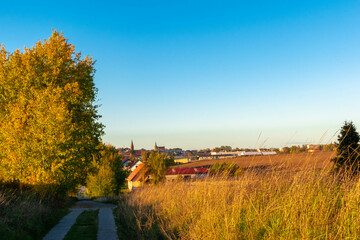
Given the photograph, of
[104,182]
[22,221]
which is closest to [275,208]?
[22,221]

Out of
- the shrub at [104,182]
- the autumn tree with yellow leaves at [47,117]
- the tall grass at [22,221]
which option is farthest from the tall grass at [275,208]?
the shrub at [104,182]

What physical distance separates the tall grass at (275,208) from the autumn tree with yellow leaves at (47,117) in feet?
36.3

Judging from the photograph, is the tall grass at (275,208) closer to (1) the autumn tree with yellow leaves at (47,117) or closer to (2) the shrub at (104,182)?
(1) the autumn tree with yellow leaves at (47,117)

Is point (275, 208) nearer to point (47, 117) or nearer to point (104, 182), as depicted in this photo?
point (47, 117)

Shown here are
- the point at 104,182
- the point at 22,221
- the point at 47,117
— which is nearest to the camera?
the point at 22,221

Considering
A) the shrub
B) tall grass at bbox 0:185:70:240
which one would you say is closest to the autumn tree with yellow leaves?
tall grass at bbox 0:185:70:240

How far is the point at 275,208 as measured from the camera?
488 cm

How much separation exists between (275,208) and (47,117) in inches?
607

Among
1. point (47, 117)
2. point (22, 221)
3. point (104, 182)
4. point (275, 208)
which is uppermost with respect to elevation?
point (47, 117)

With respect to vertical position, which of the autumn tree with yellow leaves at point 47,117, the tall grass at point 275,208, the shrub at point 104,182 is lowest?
the shrub at point 104,182

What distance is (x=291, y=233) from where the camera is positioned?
4.40 metres

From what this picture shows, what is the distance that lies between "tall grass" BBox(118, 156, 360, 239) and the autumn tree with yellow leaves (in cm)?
1106

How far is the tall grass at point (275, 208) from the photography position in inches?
177

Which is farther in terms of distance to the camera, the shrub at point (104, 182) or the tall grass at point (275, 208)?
the shrub at point (104, 182)
